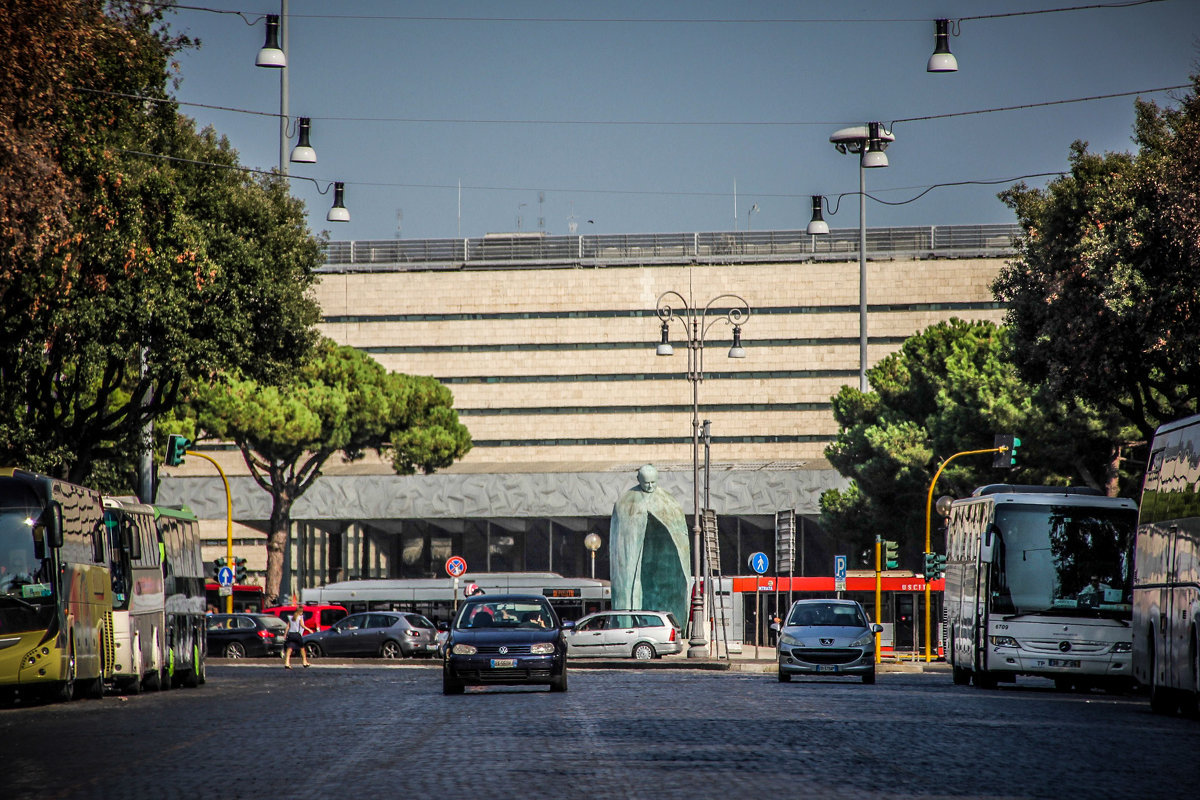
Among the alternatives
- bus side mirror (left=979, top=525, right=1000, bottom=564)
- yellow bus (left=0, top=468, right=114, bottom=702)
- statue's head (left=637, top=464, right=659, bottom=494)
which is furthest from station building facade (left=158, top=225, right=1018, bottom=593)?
yellow bus (left=0, top=468, right=114, bottom=702)

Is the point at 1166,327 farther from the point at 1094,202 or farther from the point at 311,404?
the point at 311,404

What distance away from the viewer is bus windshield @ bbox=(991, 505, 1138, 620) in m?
25.2

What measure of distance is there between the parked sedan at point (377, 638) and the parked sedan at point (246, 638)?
2.40 m

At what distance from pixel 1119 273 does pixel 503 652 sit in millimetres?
11334

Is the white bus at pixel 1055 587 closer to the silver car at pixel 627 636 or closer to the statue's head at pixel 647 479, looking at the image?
the silver car at pixel 627 636

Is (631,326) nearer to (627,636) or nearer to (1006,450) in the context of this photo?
(1006,450)

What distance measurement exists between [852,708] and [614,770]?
328 inches

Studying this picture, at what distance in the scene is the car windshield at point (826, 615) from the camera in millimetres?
28594

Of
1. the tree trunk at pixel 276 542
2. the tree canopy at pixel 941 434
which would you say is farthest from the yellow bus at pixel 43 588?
the tree trunk at pixel 276 542

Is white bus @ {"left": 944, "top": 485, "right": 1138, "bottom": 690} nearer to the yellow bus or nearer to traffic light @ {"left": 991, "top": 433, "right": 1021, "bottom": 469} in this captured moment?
the yellow bus

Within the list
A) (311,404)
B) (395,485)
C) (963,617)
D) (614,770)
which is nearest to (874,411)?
(311,404)

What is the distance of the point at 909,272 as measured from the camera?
9331 centimetres

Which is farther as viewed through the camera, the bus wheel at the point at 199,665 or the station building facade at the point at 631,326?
the station building facade at the point at 631,326

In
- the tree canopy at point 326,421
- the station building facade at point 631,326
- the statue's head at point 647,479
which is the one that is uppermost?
the station building facade at point 631,326
